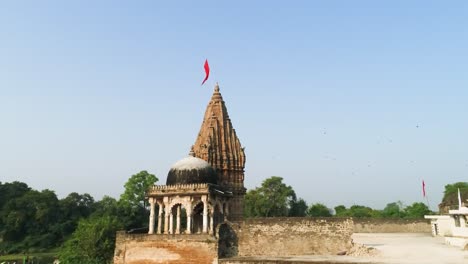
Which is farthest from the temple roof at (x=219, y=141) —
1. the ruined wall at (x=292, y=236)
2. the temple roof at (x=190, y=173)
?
the ruined wall at (x=292, y=236)

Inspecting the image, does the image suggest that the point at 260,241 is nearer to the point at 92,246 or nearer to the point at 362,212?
the point at 92,246

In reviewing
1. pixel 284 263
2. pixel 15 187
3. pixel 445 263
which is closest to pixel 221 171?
pixel 284 263

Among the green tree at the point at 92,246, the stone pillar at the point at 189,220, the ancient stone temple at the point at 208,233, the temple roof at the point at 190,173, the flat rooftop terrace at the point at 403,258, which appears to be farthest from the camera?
the green tree at the point at 92,246

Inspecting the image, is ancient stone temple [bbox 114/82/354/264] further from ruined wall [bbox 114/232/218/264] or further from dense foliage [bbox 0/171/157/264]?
dense foliage [bbox 0/171/157/264]

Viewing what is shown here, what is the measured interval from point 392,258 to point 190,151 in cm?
1461

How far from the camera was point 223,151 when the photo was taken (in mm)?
28938

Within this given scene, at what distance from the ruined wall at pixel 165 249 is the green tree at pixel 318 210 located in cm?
2980

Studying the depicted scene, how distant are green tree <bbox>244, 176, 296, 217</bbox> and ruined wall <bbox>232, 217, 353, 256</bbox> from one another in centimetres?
2268

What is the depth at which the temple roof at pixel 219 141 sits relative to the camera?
2838cm

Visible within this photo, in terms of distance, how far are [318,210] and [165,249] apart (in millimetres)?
31051

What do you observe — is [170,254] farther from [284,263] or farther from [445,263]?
[445,263]

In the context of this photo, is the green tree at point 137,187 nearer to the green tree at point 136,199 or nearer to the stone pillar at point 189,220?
the green tree at point 136,199

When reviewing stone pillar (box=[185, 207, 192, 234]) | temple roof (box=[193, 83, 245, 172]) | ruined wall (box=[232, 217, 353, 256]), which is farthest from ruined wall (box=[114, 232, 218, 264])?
temple roof (box=[193, 83, 245, 172])

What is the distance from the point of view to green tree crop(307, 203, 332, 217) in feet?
152
